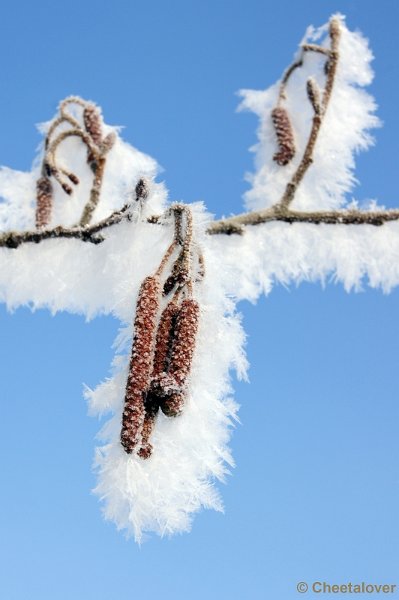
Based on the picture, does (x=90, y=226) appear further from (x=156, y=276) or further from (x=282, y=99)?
(x=282, y=99)

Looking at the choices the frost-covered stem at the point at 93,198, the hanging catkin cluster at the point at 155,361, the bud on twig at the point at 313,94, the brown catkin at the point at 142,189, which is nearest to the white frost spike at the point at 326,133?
the bud on twig at the point at 313,94

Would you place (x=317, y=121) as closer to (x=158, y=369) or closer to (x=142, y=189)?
(x=142, y=189)

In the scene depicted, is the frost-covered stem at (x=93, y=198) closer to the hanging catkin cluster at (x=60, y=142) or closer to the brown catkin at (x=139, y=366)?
the hanging catkin cluster at (x=60, y=142)

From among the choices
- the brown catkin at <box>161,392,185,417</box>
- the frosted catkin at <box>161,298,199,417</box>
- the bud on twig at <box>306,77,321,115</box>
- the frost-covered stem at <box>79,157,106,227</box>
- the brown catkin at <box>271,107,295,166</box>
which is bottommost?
the brown catkin at <box>161,392,185,417</box>

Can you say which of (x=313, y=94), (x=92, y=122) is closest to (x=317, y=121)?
(x=313, y=94)

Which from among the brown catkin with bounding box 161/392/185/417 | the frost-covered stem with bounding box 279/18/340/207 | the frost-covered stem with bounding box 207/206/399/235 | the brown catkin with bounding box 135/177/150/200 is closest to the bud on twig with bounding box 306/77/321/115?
the frost-covered stem with bounding box 279/18/340/207

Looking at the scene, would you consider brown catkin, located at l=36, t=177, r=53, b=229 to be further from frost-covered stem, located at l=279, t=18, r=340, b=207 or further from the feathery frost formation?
frost-covered stem, located at l=279, t=18, r=340, b=207
